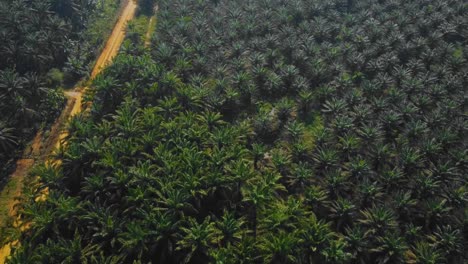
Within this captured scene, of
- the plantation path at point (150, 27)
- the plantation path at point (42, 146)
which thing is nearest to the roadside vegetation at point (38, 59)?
the plantation path at point (42, 146)

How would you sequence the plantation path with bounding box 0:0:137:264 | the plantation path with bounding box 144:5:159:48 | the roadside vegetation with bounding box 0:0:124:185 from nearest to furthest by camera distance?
1. the plantation path with bounding box 0:0:137:264
2. the roadside vegetation with bounding box 0:0:124:185
3. the plantation path with bounding box 144:5:159:48

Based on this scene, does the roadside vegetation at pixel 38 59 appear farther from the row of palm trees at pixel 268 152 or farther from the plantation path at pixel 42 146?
the row of palm trees at pixel 268 152

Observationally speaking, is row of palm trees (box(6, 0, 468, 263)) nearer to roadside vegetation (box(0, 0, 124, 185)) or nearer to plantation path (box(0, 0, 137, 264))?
plantation path (box(0, 0, 137, 264))

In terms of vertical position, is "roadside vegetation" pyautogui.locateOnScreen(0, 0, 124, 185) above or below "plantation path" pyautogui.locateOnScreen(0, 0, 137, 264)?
above

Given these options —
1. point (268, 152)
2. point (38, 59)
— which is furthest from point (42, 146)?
point (268, 152)

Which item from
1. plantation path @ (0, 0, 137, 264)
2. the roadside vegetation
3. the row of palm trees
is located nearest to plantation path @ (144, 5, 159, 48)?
the row of palm trees

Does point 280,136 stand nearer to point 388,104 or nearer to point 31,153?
point 388,104

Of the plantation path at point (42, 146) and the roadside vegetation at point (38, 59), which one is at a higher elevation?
the roadside vegetation at point (38, 59)

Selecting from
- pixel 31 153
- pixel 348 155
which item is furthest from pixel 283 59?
pixel 31 153
